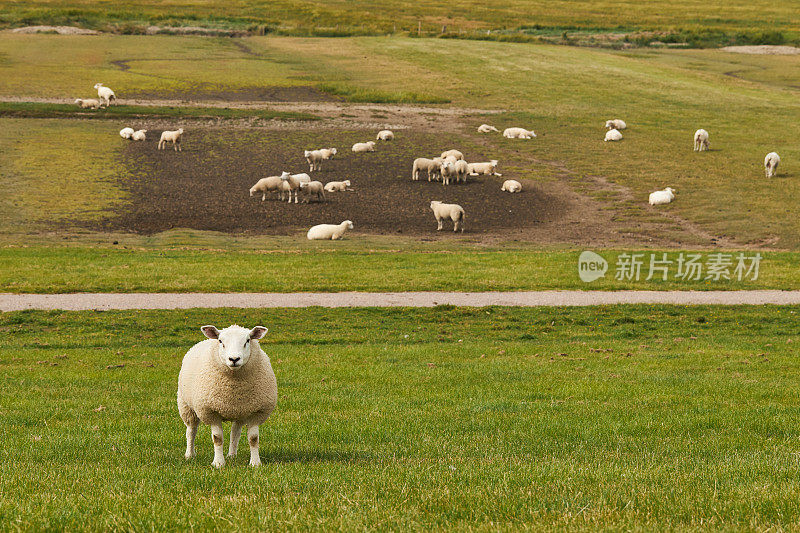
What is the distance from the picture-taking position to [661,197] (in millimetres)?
44719

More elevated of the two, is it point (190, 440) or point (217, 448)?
point (217, 448)

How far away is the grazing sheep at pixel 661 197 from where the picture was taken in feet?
147

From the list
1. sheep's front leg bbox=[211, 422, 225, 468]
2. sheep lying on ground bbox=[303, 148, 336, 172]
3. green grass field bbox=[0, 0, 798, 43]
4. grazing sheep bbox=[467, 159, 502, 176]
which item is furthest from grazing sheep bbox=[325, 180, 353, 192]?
green grass field bbox=[0, 0, 798, 43]

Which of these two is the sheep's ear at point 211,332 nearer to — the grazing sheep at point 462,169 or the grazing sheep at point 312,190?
the grazing sheep at point 312,190

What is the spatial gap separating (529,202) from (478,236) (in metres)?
7.56

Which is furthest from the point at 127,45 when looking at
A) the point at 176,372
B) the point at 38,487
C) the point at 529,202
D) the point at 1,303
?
the point at 38,487

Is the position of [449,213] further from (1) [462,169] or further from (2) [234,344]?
(2) [234,344]

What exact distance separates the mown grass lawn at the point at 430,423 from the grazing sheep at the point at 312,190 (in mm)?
20673

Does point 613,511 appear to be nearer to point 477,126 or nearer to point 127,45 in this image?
point 477,126

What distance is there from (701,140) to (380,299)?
3984 cm

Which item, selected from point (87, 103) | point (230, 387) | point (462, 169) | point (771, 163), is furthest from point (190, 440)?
point (87, 103)

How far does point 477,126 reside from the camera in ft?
217

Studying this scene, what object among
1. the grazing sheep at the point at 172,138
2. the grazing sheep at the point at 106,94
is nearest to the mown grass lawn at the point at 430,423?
the grazing sheep at the point at 172,138

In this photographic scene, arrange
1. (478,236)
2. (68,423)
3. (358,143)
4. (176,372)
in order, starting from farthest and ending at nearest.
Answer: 1. (358,143)
2. (478,236)
3. (176,372)
4. (68,423)
